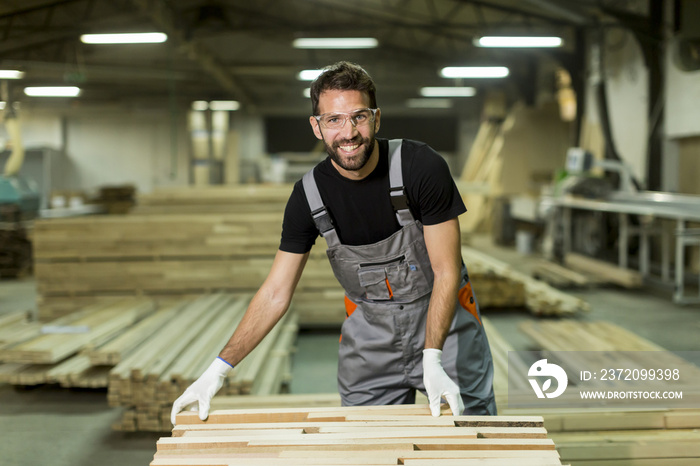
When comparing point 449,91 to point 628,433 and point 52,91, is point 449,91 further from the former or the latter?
point 628,433

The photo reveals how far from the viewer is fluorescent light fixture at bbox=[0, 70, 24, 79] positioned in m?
4.46

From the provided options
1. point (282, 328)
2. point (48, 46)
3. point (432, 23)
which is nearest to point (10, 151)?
point (48, 46)

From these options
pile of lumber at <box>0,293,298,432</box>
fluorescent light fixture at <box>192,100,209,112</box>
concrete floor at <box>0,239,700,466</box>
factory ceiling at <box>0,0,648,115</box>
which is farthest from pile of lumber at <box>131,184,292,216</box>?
fluorescent light fixture at <box>192,100,209,112</box>

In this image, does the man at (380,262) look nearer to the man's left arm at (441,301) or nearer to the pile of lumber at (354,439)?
the man's left arm at (441,301)

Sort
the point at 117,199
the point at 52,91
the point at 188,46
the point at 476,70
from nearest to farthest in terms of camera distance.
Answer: the point at 52,91
the point at 476,70
the point at 188,46
the point at 117,199

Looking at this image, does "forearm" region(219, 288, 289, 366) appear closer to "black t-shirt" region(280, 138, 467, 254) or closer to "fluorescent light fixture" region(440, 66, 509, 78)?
"black t-shirt" region(280, 138, 467, 254)

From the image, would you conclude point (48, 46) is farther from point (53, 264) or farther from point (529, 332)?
point (529, 332)

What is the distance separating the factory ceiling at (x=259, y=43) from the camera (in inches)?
251

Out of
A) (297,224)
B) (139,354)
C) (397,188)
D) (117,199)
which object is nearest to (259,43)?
(117,199)

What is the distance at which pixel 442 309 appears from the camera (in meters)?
2.23

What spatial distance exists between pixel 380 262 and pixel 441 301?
312 millimetres

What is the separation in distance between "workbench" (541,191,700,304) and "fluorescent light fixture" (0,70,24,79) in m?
6.76

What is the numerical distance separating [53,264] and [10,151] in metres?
1.92

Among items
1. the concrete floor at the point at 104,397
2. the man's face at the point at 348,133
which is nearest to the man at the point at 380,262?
the man's face at the point at 348,133
